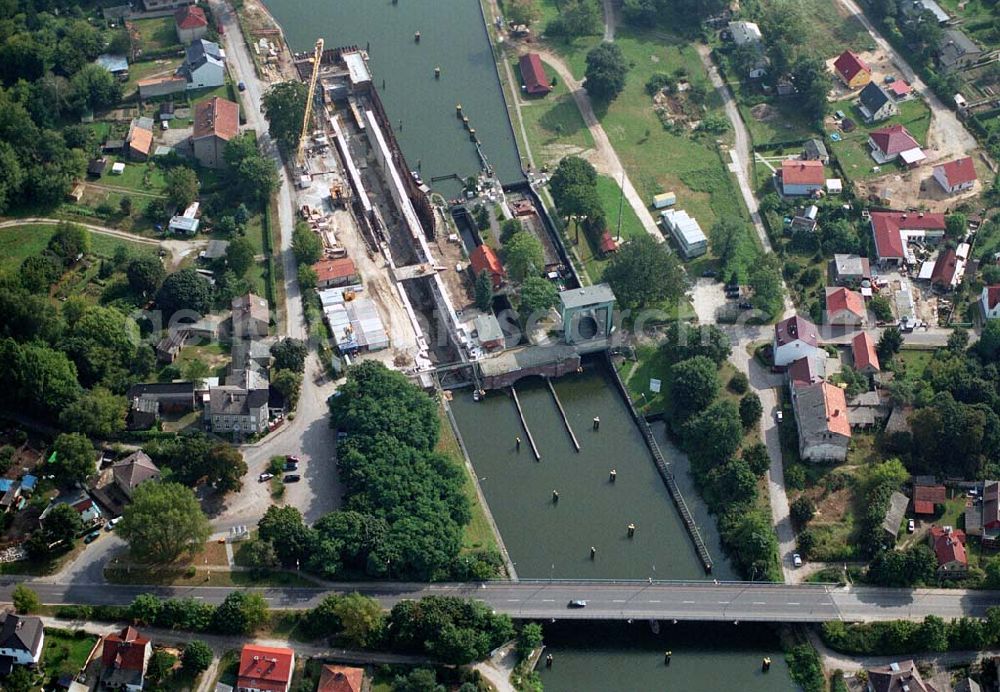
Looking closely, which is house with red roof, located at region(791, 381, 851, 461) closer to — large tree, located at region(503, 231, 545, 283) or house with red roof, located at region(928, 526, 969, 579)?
house with red roof, located at region(928, 526, 969, 579)

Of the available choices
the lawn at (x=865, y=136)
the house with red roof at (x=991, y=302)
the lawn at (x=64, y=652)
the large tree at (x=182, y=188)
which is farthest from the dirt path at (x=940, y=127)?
the lawn at (x=64, y=652)

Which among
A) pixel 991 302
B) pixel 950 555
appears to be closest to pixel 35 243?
pixel 950 555

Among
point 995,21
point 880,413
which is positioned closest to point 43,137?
point 880,413

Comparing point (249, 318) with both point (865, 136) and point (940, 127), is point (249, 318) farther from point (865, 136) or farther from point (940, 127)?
point (940, 127)

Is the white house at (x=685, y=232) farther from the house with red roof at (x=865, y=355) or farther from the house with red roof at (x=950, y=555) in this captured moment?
the house with red roof at (x=950, y=555)

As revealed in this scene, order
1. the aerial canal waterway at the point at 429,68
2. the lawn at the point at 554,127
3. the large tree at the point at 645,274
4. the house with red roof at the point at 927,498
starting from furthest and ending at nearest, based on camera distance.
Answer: the aerial canal waterway at the point at 429,68 < the lawn at the point at 554,127 < the large tree at the point at 645,274 < the house with red roof at the point at 927,498

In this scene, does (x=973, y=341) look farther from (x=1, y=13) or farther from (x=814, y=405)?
(x=1, y=13)
